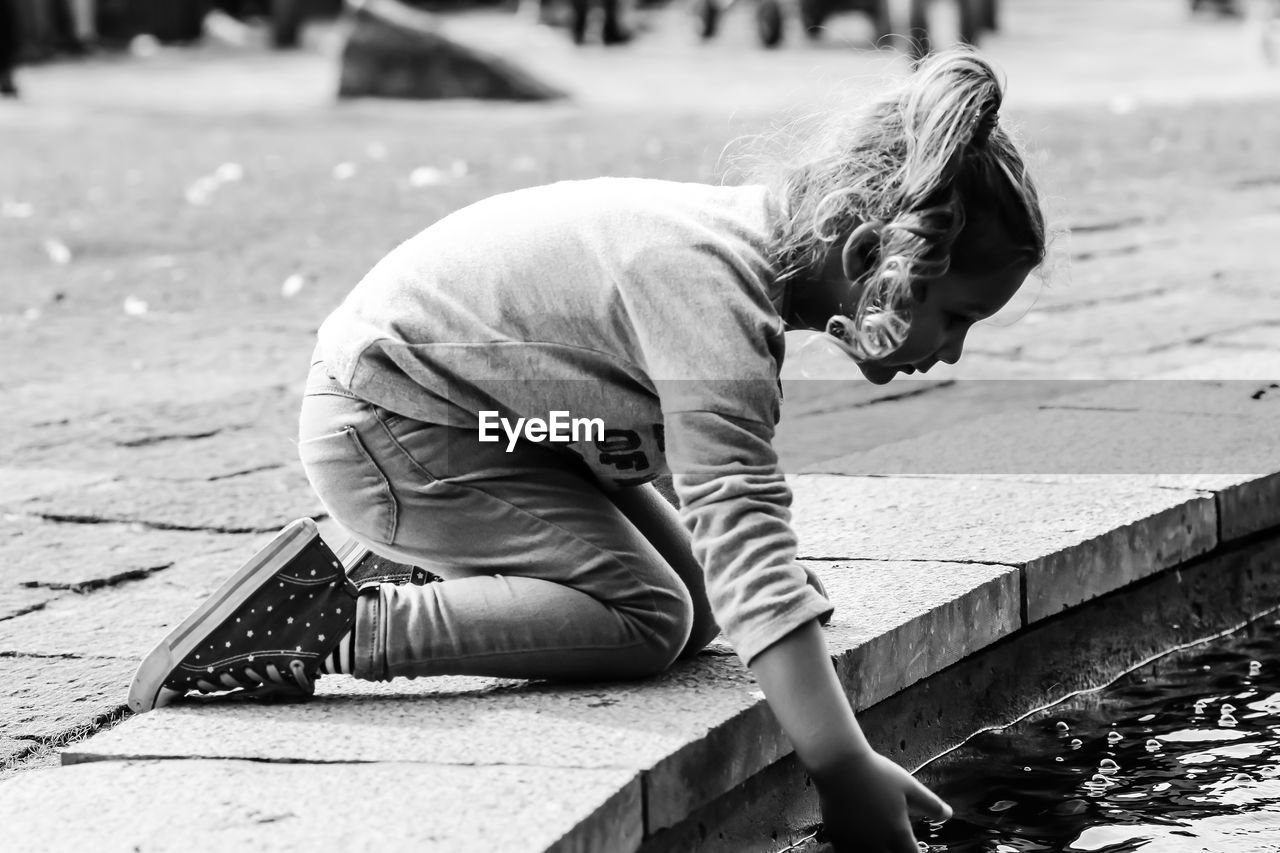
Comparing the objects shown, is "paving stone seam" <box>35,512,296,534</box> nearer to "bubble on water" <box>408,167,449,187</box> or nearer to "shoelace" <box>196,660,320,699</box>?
"shoelace" <box>196,660,320,699</box>

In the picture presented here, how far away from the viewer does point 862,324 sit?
1912 millimetres

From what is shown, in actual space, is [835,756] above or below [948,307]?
below

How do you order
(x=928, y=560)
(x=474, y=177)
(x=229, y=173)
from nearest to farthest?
(x=928, y=560)
(x=474, y=177)
(x=229, y=173)

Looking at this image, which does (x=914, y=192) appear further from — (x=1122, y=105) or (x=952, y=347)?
(x=1122, y=105)

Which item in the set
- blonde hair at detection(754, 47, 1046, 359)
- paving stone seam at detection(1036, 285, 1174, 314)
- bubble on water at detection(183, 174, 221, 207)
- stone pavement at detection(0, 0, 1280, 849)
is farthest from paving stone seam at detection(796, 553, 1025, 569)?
bubble on water at detection(183, 174, 221, 207)

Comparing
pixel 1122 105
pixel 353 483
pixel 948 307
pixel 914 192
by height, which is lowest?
pixel 1122 105

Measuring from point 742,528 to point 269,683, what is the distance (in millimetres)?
598

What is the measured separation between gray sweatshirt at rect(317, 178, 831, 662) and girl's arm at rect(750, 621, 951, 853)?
33 mm

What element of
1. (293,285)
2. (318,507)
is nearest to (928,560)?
(318,507)

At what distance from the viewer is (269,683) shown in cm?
207

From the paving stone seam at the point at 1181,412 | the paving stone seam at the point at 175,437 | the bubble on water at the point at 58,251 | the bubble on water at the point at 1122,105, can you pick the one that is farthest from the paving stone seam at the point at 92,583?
the bubble on water at the point at 1122,105

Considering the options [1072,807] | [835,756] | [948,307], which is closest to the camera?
[835,756]

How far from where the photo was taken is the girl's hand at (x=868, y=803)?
1.82m

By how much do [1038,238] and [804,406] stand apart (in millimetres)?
2084
